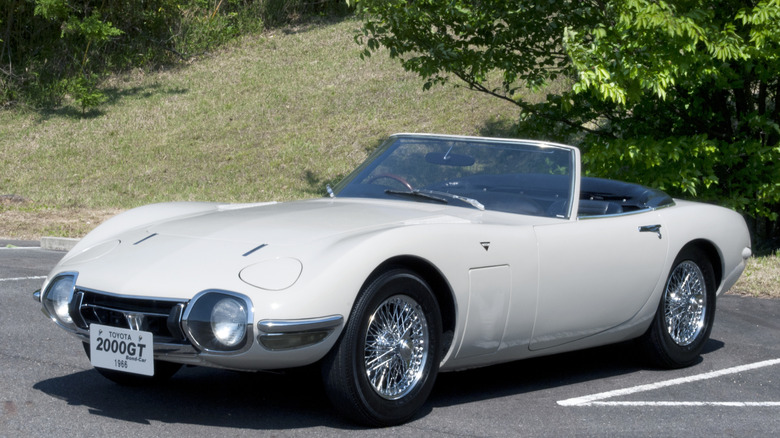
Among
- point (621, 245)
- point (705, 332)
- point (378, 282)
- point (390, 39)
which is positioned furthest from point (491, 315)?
point (390, 39)

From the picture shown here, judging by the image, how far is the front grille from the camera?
12.5 ft

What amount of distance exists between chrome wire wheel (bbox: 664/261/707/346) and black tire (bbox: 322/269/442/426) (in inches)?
75.9

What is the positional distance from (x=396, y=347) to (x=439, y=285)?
38cm

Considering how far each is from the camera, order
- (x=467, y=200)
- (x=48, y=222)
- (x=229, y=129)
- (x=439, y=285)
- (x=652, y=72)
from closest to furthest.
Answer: (x=439, y=285) → (x=467, y=200) → (x=652, y=72) → (x=48, y=222) → (x=229, y=129)

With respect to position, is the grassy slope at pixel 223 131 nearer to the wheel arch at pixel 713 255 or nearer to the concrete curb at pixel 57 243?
the concrete curb at pixel 57 243

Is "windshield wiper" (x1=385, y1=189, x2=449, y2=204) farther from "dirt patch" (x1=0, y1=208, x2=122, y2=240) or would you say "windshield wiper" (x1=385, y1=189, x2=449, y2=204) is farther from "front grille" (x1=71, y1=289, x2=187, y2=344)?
"dirt patch" (x1=0, y1=208, x2=122, y2=240)

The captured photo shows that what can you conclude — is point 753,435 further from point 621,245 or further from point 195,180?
point 195,180

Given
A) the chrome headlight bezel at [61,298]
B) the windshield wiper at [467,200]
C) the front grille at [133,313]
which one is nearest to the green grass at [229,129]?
the windshield wiper at [467,200]

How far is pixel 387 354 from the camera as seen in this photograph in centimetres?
408

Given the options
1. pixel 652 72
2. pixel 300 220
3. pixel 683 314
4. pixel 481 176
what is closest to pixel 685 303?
pixel 683 314

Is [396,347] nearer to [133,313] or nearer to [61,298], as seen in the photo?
[133,313]

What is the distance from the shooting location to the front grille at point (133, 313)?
379 centimetres

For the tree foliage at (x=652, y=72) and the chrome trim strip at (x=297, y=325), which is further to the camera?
the tree foliage at (x=652, y=72)

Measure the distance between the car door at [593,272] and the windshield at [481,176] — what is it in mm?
262
